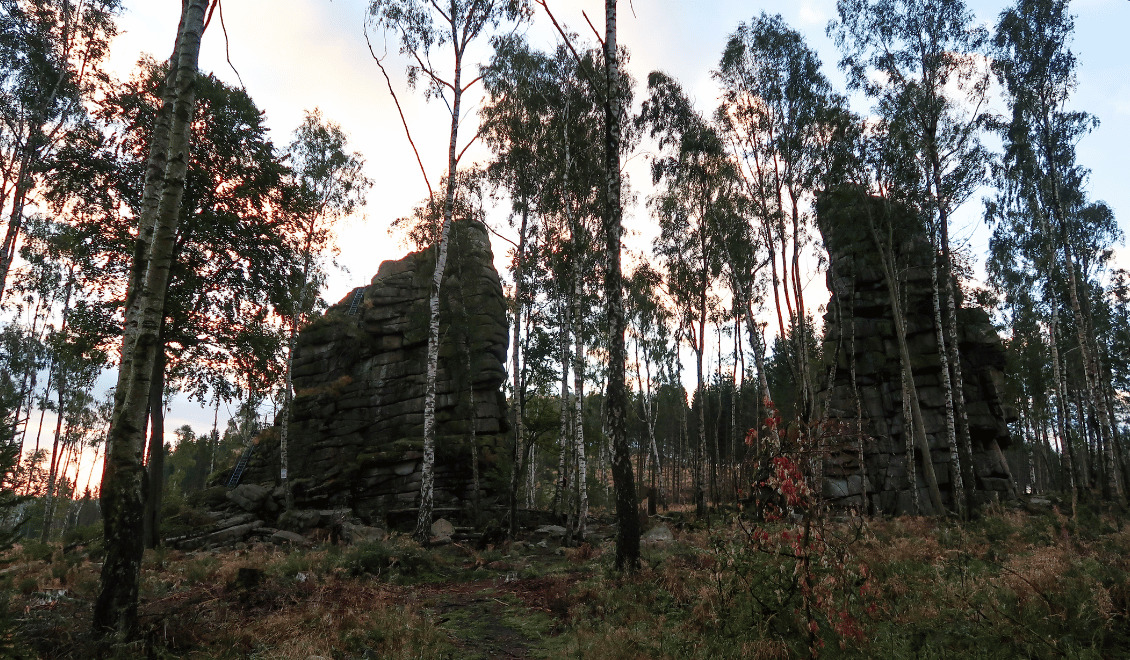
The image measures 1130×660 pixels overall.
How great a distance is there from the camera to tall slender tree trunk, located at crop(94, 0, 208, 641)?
536 cm

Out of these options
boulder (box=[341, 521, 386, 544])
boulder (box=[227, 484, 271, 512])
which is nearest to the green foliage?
boulder (box=[341, 521, 386, 544])

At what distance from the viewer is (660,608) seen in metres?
7.17

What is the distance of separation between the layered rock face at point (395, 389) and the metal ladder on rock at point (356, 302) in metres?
0.08

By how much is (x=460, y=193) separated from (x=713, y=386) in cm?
2812

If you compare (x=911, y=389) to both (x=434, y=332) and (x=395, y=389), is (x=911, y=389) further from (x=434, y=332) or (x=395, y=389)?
(x=395, y=389)

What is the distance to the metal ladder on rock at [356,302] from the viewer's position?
107ft

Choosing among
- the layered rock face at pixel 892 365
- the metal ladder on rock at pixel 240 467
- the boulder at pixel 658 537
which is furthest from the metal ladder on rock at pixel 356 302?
the layered rock face at pixel 892 365

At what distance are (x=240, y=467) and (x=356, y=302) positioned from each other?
37.9 feet

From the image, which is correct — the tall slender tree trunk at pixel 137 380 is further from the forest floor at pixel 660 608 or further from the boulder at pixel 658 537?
the boulder at pixel 658 537

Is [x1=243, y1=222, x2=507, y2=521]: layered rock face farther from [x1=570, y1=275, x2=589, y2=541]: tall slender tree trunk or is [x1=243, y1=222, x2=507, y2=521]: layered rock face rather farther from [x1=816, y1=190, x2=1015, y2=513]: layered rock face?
[x1=816, y1=190, x2=1015, y2=513]: layered rock face

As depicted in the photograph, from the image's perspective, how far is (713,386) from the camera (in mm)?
43188

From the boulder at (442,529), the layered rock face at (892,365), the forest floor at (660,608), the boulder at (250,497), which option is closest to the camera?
the forest floor at (660,608)

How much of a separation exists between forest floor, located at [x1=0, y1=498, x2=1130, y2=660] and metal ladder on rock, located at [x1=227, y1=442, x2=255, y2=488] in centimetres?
1909

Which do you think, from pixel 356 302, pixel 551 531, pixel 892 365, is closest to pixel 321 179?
pixel 356 302
